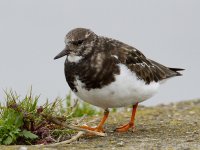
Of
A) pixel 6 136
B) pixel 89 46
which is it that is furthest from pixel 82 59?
pixel 6 136

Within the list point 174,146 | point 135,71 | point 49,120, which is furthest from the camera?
point 135,71

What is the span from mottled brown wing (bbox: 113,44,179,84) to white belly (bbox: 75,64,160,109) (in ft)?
0.47

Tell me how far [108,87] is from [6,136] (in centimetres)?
140

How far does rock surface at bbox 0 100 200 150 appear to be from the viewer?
6.95 metres

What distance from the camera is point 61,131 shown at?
7.64 metres

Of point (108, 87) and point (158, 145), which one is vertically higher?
point (108, 87)

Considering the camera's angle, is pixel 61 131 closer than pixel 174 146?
No

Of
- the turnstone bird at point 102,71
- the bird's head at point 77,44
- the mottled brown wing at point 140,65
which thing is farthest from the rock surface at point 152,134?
the bird's head at point 77,44

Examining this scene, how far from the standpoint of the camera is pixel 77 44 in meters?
7.58

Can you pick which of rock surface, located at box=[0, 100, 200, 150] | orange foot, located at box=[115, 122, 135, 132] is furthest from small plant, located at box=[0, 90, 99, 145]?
orange foot, located at box=[115, 122, 135, 132]

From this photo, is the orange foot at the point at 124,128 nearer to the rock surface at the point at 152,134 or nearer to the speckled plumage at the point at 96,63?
the rock surface at the point at 152,134

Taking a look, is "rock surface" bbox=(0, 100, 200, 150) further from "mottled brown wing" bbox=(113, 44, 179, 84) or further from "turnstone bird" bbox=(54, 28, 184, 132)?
"mottled brown wing" bbox=(113, 44, 179, 84)

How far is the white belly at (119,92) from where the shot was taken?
7301mm

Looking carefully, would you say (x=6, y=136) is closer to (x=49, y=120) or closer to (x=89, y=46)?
(x=49, y=120)
